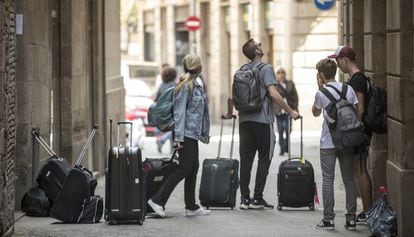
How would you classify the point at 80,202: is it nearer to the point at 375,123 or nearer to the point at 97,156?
the point at 375,123

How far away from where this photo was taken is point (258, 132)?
13.4m

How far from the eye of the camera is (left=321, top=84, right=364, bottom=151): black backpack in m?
11.5

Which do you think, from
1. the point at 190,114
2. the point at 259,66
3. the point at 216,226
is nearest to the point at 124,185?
the point at 216,226

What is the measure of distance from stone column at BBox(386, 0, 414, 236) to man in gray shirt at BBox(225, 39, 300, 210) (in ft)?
7.16

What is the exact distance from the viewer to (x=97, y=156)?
18.2 metres

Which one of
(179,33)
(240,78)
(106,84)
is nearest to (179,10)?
(179,33)

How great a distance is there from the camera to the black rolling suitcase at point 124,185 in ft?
38.7

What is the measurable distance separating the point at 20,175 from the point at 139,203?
2.04 m

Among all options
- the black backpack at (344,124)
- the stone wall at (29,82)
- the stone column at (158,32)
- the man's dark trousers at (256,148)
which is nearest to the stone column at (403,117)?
the black backpack at (344,124)

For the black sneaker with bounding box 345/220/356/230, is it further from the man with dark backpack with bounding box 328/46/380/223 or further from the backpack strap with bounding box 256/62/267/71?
the backpack strap with bounding box 256/62/267/71

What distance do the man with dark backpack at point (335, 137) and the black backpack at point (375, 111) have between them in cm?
35

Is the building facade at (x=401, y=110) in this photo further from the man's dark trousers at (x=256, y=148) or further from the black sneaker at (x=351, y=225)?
the man's dark trousers at (x=256, y=148)

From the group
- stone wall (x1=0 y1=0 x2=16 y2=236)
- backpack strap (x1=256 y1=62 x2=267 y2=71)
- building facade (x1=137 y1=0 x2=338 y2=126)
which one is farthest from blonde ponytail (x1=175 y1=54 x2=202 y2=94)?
building facade (x1=137 y1=0 x2=338 y2=126)

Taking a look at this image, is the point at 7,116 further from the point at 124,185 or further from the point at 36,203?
the point at 36,203
